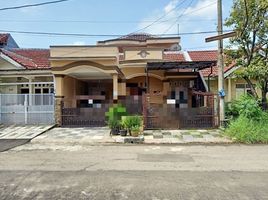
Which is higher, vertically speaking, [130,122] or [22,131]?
[130,122]

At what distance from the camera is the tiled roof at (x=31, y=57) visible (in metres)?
22.6

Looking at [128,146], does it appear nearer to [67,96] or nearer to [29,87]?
[67,96]

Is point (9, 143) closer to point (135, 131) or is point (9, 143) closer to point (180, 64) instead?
point (135, 131)

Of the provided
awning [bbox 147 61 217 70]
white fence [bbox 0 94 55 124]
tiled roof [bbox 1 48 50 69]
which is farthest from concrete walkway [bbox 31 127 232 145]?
tiled roof [bbox 1 48 50 69]

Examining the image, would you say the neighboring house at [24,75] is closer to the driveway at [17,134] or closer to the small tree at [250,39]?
the driveway at [17,134]

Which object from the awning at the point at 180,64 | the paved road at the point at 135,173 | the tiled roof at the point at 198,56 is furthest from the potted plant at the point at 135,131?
the tiled roof at the point at 198,56

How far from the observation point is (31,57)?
86.4ft

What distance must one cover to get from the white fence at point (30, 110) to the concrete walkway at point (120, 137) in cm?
223

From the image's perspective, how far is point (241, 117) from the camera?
15.5 m

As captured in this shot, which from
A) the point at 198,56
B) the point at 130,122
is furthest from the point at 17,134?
the point at 198,56

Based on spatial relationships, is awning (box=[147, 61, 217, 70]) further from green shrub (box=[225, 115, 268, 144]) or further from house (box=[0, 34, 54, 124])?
house (box=[0, 34, 54, 124])

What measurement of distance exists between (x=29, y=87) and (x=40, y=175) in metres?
16.0

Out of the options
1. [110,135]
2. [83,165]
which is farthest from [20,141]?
[83,165]

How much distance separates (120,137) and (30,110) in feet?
23.6
